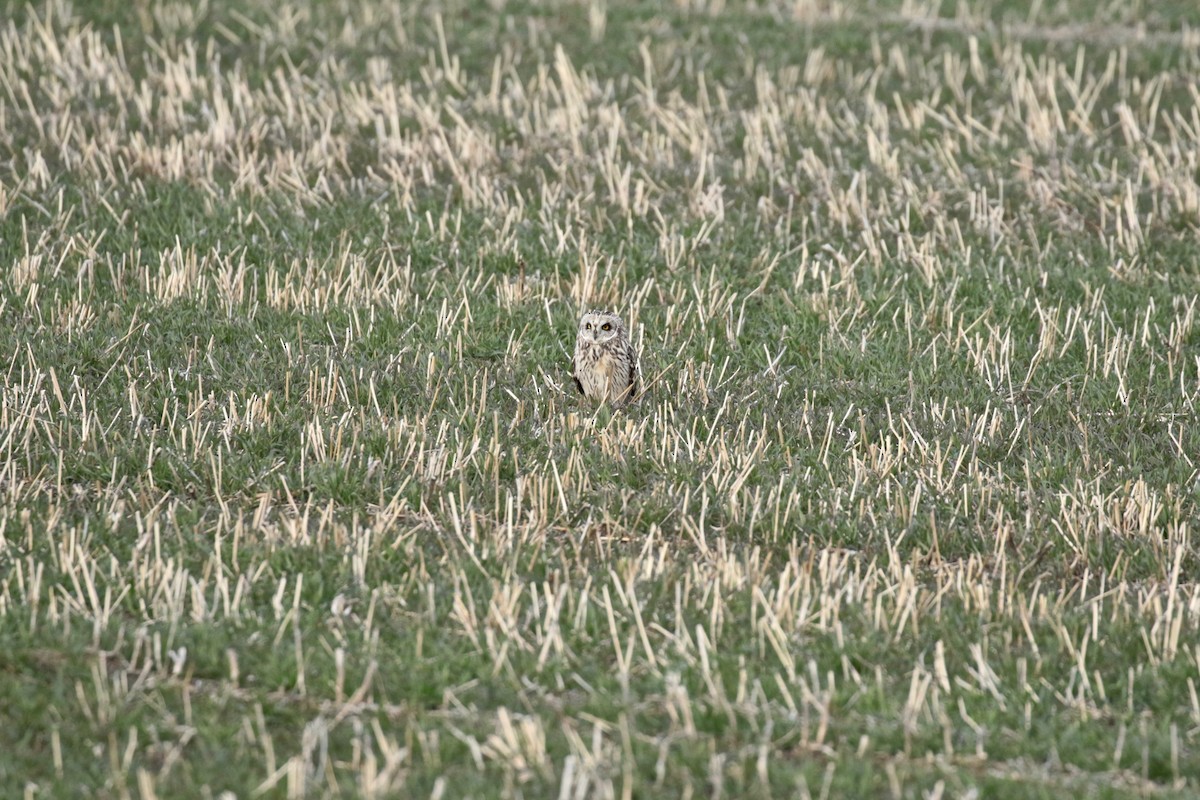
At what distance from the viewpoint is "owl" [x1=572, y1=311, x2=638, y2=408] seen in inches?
302

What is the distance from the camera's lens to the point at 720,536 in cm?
654

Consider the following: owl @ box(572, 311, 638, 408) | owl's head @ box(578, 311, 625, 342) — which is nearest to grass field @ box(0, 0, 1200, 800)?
owl @ box(572, 311, 638, 408)

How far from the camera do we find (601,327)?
7.70m

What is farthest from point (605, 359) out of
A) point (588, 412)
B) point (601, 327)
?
point (588, 412)

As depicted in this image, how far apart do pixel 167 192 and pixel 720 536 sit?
5.76 meters

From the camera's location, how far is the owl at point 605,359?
7.66 m

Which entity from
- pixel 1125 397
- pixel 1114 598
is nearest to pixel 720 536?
pixel 1114 598

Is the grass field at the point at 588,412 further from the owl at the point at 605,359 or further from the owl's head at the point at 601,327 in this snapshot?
the owl's head at the point at 601,327

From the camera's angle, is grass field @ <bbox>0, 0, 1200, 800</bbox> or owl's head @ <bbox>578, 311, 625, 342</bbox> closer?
grass field @ <bbox>0, 0, 1200, 800</bbox>

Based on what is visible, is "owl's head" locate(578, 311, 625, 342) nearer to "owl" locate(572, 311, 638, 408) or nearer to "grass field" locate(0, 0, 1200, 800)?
"owl" locate(572, 311, 638, 408)

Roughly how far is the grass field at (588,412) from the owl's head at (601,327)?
381mm

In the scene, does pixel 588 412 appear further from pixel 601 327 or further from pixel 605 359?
pixel 601 327

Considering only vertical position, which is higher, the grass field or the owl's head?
the owl's head

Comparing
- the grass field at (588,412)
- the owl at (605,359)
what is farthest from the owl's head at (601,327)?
the grass field at (588,412)
